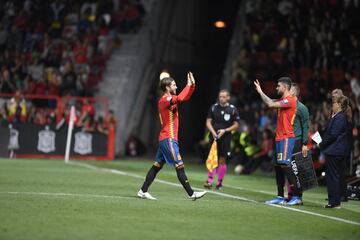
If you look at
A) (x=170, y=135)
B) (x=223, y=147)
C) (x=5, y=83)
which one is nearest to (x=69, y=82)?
(x=5, y=83)

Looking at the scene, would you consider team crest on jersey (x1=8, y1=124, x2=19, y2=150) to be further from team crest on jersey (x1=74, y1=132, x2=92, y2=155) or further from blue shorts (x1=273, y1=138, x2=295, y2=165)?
blue shorts (x1=273, y1=138, x2=295, y2=165)

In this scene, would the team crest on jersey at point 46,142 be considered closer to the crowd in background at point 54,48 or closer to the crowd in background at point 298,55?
the crowd in background at point 54,48

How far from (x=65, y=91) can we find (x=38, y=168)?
9563 mm

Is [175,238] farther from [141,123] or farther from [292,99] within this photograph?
[141,123]

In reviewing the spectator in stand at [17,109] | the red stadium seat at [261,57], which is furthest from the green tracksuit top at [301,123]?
the red stadium seat at [261,57]

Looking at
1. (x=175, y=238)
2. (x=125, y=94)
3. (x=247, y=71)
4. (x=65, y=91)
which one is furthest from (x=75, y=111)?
(x=175, y=238)

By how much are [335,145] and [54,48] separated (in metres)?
23.3

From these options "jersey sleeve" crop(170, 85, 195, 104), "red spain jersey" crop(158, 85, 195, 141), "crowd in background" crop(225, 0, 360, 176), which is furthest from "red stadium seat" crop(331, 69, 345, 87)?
"jersey sleeve" crop(170, 85, 195, 104)

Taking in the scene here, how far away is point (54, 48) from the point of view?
122ft

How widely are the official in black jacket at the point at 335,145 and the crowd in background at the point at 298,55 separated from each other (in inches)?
452

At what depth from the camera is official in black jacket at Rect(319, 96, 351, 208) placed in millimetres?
15452

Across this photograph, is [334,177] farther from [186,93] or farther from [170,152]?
[186,93]

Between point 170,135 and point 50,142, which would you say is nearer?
point 170,135

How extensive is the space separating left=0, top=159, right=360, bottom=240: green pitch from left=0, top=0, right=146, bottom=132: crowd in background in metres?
11.7
